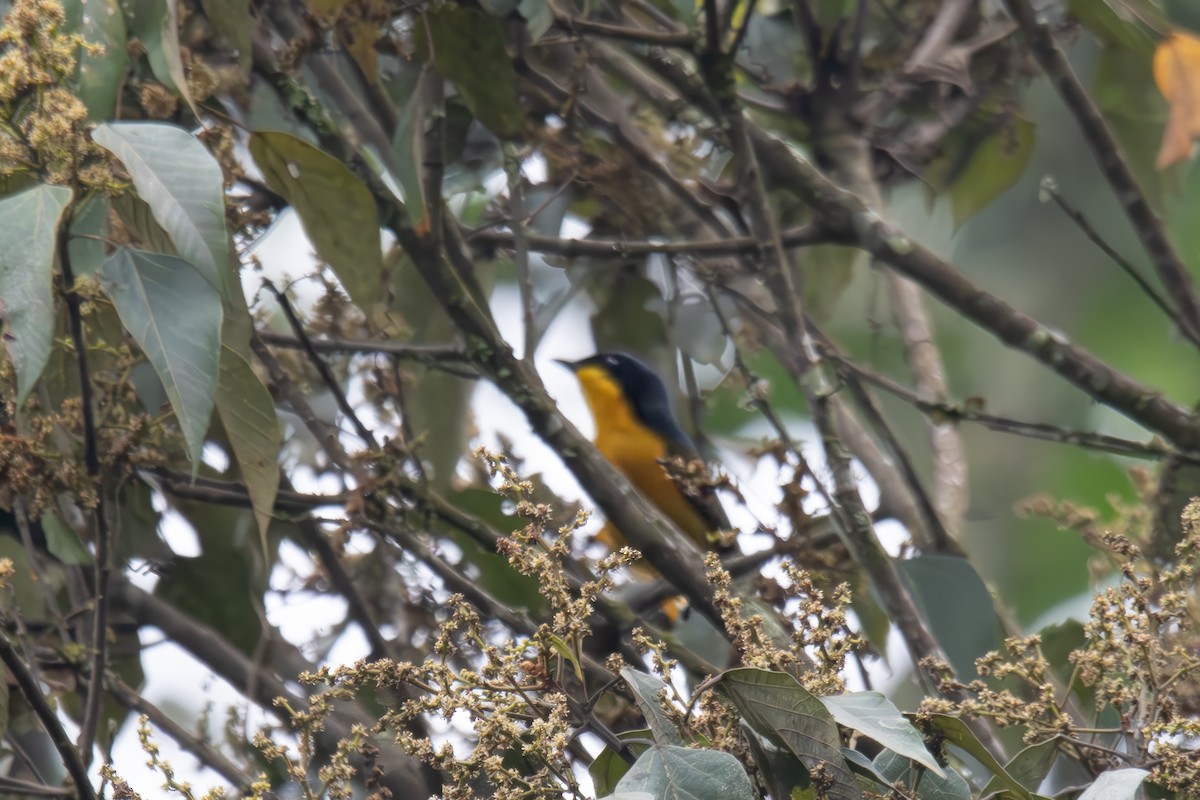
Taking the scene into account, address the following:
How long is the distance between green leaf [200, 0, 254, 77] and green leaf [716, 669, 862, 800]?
160 centimetres

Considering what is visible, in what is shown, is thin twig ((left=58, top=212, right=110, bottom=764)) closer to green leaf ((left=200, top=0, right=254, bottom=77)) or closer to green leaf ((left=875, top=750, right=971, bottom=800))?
green leaf ((left=200, top=0, right=254, bottom=77))

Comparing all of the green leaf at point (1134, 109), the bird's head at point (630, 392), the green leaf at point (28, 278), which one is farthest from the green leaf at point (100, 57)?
the bird's head at point (630, 392)

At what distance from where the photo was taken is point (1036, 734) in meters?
1.60

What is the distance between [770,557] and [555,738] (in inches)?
56.7

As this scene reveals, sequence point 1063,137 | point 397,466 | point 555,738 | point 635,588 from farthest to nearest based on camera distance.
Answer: point 1063,137 < point 635,588 < point 397,466 < point 555,738

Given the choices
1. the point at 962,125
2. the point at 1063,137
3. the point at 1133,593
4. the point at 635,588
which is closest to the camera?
the point at 1133,593

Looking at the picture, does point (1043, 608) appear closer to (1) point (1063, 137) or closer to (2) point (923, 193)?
(1) point (1063, 137)

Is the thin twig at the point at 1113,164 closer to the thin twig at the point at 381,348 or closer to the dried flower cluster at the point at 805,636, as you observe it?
the thin twig at the point at 381,348

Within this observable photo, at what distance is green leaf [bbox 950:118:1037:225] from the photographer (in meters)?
3.95

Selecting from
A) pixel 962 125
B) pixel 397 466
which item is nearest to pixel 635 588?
pixel 397 466

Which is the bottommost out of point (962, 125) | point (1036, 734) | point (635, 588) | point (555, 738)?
point (1036, 734)

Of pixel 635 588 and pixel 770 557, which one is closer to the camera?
pixel 770 557

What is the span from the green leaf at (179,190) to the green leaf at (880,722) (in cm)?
89

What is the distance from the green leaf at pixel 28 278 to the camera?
1528 mm
